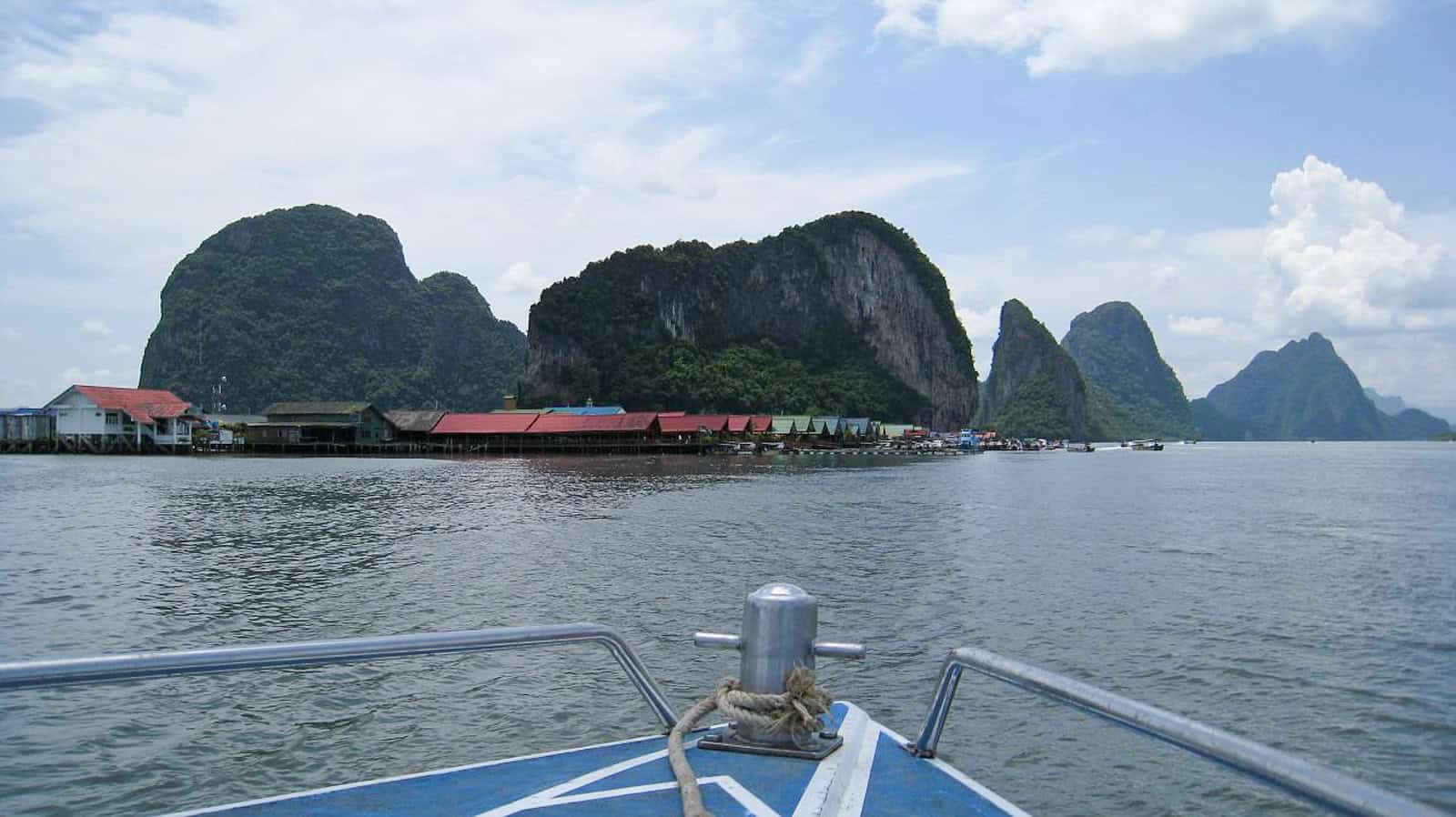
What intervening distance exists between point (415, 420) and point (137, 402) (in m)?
24.0

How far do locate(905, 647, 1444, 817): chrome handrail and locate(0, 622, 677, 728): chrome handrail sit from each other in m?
1.77

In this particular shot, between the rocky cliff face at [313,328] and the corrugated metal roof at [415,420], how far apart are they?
283 ft

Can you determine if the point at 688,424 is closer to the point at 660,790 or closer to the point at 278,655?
the point at 660,790

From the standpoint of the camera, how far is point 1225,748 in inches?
96.3

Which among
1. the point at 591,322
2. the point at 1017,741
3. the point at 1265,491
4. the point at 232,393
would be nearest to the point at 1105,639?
the point at 1017,741

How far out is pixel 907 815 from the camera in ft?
12.3

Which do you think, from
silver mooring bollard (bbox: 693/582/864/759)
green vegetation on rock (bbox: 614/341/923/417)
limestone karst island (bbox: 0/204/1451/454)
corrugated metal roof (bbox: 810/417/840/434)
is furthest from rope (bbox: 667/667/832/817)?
green vegetation on rock (bbox: 614/341/923/417)

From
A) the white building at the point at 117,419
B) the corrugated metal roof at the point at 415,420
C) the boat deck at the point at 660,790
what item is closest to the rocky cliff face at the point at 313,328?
the white building at the point at 117,419

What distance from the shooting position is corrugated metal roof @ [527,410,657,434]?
276 feet

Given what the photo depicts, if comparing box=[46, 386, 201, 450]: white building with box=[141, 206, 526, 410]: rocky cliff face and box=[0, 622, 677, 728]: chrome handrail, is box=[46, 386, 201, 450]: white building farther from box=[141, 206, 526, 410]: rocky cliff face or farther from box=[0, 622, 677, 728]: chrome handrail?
box=[0, 622, 677, 728]: chrome handrail

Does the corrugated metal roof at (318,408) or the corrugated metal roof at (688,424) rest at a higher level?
the corrugated metal roof at (318,408)

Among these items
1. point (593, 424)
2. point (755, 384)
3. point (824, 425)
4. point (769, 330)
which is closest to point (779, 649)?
point (593, 424)

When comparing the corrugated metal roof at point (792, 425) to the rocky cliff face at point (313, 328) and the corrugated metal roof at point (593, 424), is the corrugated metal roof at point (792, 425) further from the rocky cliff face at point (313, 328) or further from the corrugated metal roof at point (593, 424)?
the rocky cliff face at point (313, 328)

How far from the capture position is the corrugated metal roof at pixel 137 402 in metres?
81.8
